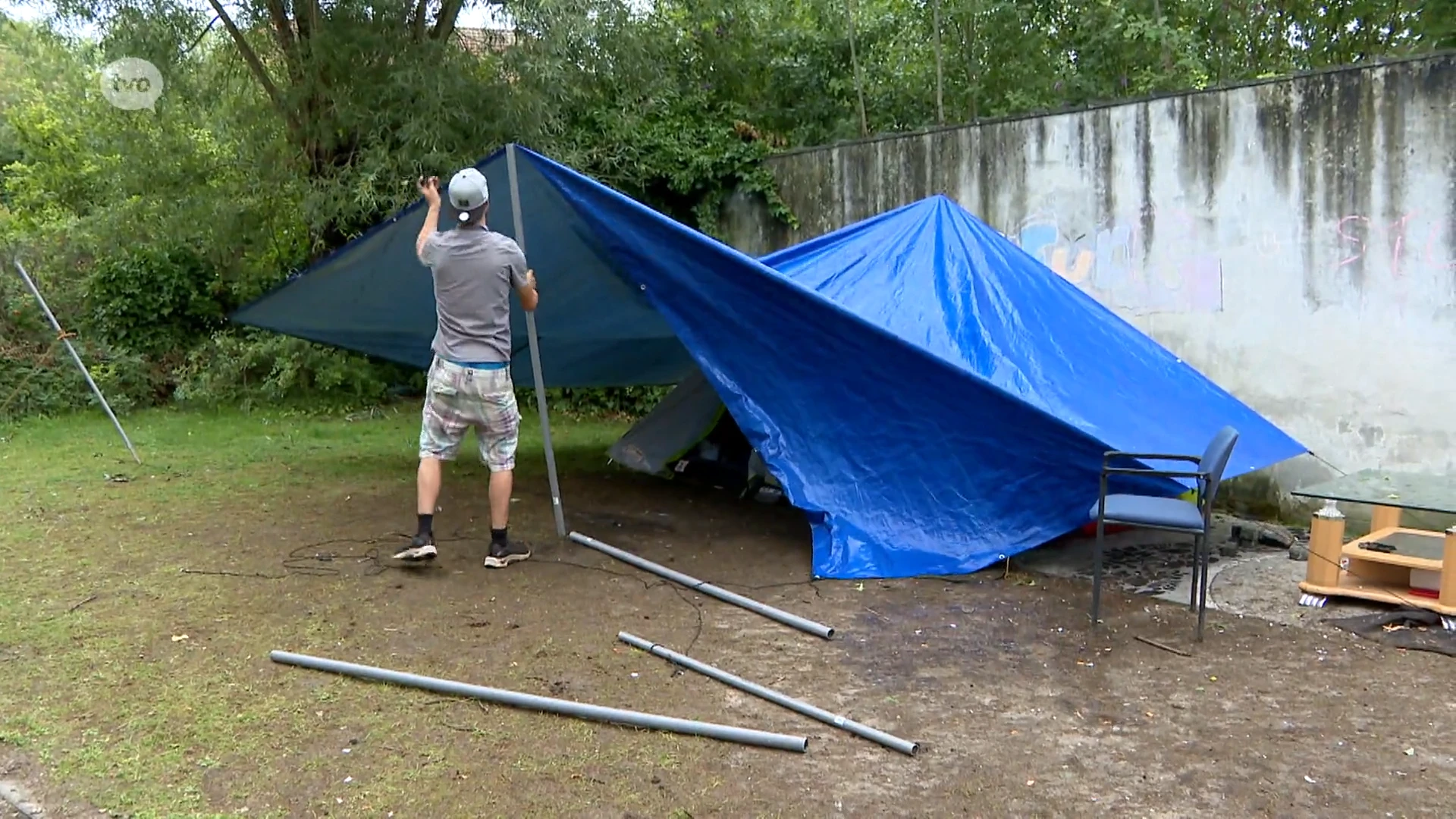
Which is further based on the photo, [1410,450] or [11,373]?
[11,373]

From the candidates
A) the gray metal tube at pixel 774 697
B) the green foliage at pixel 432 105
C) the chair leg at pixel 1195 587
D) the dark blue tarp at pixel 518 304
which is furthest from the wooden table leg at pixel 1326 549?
the green foliage at pixel 432 105

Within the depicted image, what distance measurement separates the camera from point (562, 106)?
826 cm

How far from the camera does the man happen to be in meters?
3.94

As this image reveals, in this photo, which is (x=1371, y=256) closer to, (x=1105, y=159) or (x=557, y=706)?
(x=1105, y=159)

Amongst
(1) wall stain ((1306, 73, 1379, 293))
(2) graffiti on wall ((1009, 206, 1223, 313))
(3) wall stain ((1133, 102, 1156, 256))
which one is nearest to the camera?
(1) wall stain ((1306, 73, 1379, 293))

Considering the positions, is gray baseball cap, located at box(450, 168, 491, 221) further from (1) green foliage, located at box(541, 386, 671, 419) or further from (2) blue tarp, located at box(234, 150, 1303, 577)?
(1) green foliage, located at box(541, 386, 671, 419)

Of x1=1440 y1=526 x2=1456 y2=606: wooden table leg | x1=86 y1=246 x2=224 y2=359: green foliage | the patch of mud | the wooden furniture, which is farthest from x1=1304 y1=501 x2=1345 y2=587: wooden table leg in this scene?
x1=86 y1=246 x2=224 y2=359: green foliage

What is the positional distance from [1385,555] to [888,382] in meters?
1.92

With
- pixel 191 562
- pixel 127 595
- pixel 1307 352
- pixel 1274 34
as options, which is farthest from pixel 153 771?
pixel 1274 34

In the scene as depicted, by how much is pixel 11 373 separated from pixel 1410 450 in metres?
10.4

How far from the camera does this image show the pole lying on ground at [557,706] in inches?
99.9

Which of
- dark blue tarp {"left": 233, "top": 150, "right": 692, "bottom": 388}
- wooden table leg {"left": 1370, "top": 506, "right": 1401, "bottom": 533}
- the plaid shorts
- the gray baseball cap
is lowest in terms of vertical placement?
wooden table leg {"left": 1370, "top": 506, "right": 1401, "bottom": 533}

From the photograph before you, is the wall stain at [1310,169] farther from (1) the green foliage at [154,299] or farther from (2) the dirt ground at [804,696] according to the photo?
(1) the green foliage at [154,299]

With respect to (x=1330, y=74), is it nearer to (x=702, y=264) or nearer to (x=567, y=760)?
(x=702, y=264)
